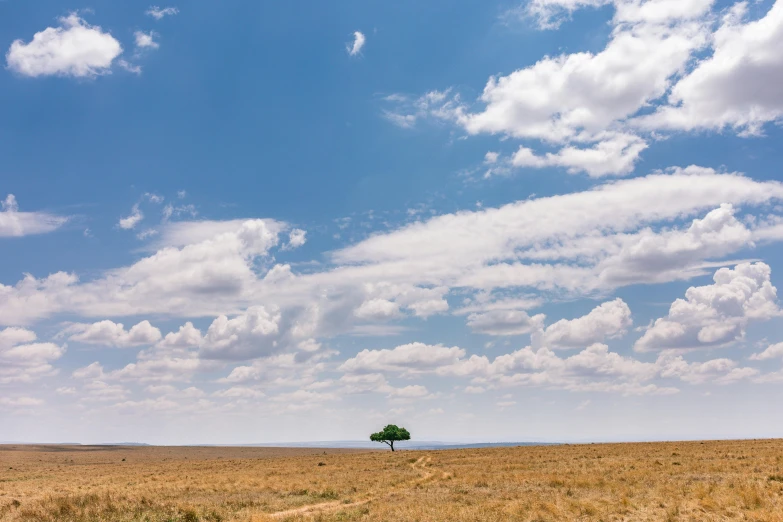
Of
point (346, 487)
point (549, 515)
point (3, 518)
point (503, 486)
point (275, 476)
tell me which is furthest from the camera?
point (275, 476)

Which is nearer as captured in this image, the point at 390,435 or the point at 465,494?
the point at 465,494

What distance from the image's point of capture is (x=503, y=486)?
36188 mm

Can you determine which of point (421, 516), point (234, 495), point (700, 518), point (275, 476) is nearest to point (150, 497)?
point (234, 495)

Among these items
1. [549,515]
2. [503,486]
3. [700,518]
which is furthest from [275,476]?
[700,518]

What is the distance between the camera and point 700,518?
73.6 ft

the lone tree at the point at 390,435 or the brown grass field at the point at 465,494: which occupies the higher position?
the brown grass field at the point at 465,494

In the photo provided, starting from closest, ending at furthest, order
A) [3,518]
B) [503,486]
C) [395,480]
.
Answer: [3,518] < [503,486] < [395,480]

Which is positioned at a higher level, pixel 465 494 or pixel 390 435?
pixel 465 494

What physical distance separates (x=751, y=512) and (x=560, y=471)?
878 inches

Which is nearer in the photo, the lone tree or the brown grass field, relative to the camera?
the brown grass field

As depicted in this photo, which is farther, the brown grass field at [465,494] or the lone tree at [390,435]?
the lone tree at [390,435]

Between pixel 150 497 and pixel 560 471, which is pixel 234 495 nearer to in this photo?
pixel 150 497

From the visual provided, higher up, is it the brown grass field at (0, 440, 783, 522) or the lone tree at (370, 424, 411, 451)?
the brown grass field at (0, 440, 783, 522)

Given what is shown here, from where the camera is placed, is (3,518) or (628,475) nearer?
(3,518)
